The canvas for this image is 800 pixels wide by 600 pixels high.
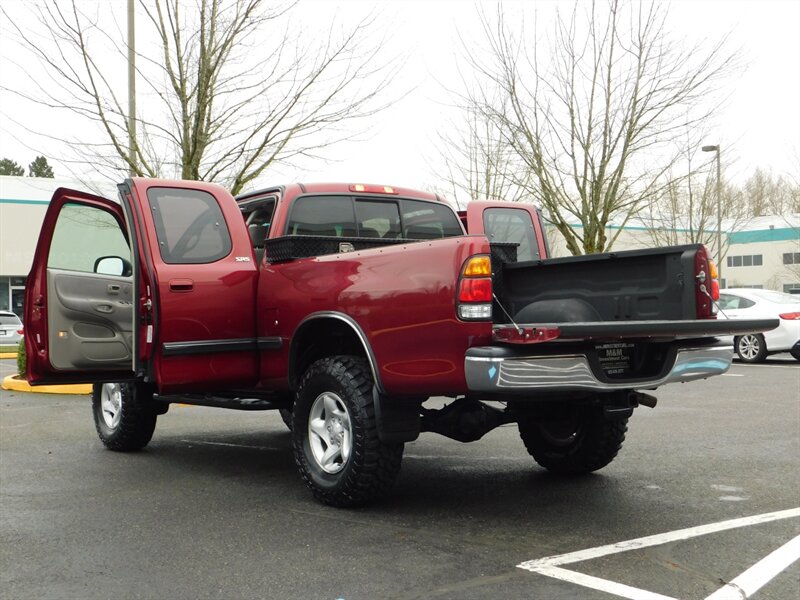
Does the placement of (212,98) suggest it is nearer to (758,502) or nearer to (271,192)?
(271,192)

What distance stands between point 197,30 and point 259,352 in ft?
25.4

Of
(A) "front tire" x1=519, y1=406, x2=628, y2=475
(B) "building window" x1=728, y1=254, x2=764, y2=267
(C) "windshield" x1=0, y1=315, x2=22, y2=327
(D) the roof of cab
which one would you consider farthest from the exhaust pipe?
(B) "building window" x1=728, y1=254, x2=764, y2=267

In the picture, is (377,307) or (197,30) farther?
(197,30)

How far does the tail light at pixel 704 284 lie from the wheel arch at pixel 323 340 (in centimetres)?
186

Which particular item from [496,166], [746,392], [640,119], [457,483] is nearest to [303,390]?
[457,483]

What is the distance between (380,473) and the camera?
504 cm

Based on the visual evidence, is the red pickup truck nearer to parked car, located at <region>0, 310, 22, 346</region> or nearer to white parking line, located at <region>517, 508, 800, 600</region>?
white parking line, located at <region>517, 508, 800, 600</region>

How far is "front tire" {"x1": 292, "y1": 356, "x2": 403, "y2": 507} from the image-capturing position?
5.03 meters

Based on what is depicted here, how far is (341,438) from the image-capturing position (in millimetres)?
5305

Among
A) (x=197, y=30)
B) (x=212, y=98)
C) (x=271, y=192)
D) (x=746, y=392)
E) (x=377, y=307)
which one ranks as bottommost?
(x=746, y=392)

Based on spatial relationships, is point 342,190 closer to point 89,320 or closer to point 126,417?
point 89,320

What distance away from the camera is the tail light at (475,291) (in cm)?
446

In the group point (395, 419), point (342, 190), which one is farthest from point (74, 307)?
point (395, 419)

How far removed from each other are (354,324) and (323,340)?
0.71 meters
